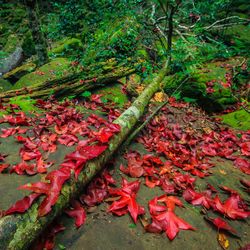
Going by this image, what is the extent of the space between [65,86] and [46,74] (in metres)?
2.25

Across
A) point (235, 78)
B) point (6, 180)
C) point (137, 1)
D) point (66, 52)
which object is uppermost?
point (137, 1)

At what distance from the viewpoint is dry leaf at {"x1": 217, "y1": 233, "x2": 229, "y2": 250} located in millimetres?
1897

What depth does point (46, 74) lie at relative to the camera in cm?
646

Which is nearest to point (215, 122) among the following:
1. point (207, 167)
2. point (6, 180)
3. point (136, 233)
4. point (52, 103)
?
point (207, 167)

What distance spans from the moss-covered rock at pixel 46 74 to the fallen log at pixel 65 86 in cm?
113

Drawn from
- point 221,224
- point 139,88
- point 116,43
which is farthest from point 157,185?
point 116,43

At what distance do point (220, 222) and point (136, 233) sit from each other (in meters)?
0.79

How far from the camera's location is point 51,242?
1.67 m

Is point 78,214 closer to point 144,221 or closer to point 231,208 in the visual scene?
point 144,221

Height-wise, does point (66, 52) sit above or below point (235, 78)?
above

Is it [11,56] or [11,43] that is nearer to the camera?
[11,56]

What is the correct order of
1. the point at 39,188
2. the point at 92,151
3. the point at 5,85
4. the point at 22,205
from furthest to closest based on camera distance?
the point at 5,85
the point at 92,151
the point at 39,188
the point at 22,205

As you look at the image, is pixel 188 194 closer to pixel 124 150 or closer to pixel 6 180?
pixel 124 150

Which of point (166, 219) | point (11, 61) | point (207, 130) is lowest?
point (11, 61)
